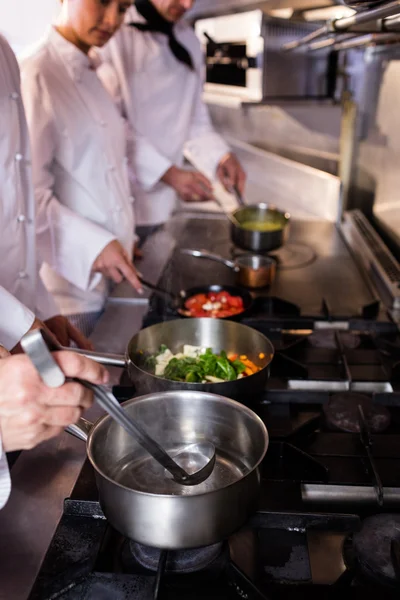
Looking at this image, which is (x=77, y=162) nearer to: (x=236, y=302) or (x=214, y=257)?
(x=214, y=257)

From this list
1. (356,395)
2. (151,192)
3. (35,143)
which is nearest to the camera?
(356,395)

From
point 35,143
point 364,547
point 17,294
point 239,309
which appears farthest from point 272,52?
point 364,547

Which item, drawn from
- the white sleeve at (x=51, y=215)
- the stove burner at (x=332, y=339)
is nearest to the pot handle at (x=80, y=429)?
the stove burner at (x=332, y=339)

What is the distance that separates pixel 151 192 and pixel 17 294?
119 cm

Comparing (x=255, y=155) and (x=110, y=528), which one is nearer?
(x=110, y=528)

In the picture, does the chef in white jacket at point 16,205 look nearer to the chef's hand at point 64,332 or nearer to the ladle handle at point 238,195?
the chef's hand at point 64,332

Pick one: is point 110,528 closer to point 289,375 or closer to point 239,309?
point 289,375

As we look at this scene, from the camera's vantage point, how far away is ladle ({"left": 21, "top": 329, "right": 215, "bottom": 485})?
0.56 m

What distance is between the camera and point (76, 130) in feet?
5.33

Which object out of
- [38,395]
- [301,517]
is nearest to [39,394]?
[38,395]

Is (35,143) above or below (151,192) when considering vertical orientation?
above

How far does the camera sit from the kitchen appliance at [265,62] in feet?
6.89

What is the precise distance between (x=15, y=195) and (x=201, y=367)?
1.85 feet

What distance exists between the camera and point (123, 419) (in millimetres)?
620
